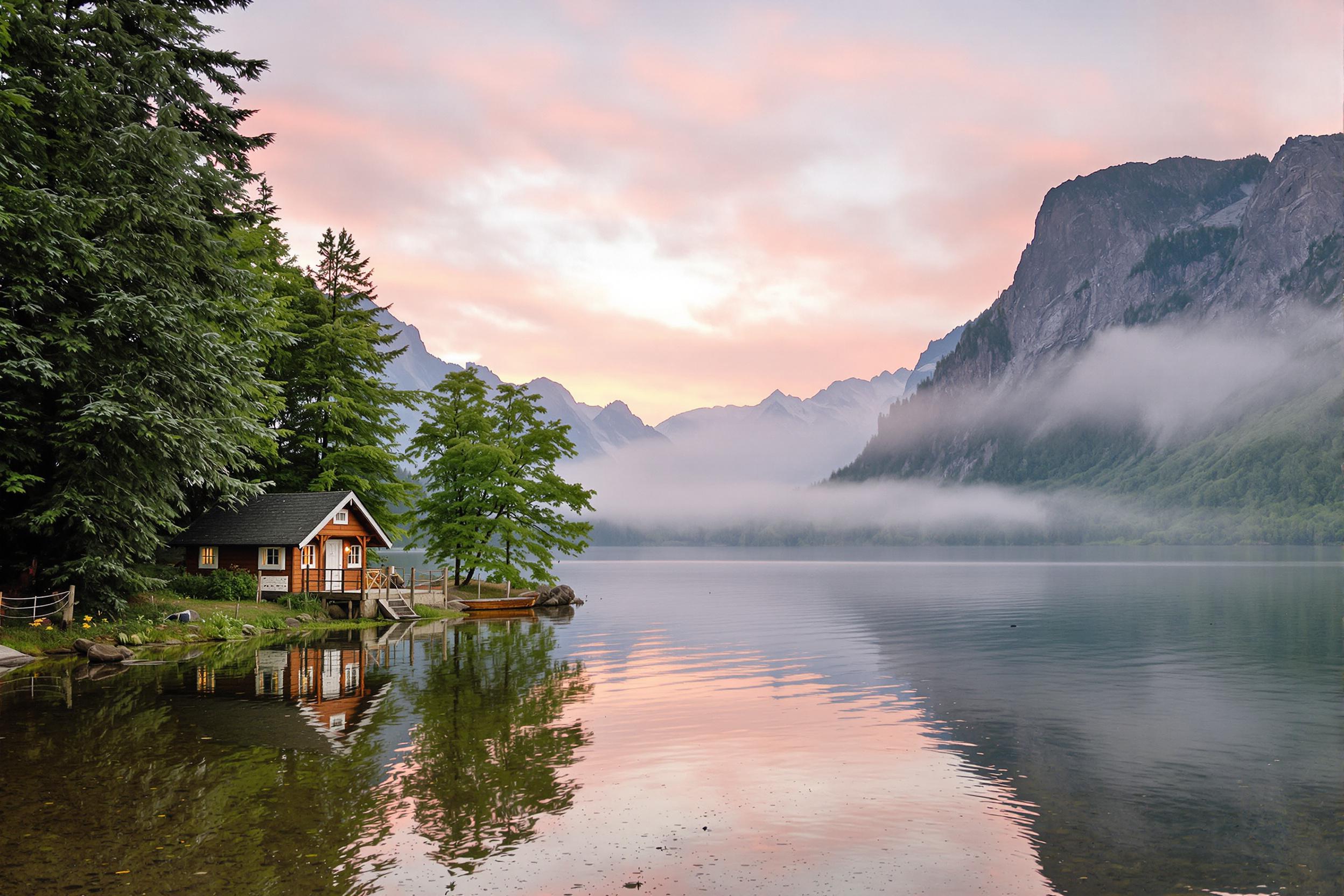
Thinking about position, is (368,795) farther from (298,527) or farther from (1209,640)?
Answer: (1209,640)

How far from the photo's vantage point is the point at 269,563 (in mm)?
55938

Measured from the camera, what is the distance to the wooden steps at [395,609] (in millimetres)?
58906

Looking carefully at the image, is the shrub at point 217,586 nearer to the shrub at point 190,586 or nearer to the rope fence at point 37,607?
the shrub at point 190,586

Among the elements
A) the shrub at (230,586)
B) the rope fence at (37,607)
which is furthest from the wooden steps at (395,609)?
the rope fence at (37,607)

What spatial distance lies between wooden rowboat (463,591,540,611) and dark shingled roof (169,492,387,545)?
588 inches

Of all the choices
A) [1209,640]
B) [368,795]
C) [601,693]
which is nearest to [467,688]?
[601,693]

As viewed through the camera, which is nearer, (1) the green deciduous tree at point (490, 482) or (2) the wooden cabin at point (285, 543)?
(2) the wooden cabin at point (285, 543)

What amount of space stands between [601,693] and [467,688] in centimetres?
456

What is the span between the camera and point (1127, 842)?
15.9m

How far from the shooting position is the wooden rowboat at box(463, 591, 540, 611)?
2731 inches

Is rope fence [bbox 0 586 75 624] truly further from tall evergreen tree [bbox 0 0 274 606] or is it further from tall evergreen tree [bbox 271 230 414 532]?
tall evergreen tree [bbox 271 230 414 532]

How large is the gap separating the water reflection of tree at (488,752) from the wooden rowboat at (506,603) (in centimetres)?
2982

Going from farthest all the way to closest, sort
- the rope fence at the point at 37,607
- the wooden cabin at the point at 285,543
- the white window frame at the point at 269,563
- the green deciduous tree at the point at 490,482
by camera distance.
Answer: the green deciduous tree at the point at 490,482
the white window frame at the point at 269,563
the wooden cabin at the point at 285,543
the rope fence at the point at 37,607

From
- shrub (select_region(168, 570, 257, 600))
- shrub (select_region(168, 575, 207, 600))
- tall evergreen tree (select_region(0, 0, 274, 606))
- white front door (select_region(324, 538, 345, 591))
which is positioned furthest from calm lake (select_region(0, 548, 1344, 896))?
white front door (select_region(324, 538, 345, 591))
